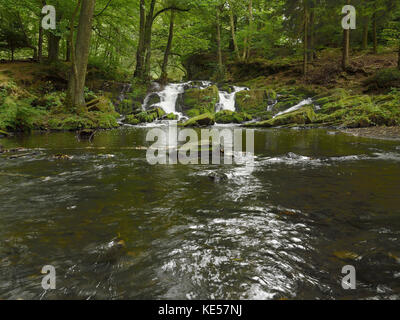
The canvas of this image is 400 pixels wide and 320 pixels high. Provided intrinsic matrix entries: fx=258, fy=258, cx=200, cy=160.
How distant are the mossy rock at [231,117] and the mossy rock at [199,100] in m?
1.91

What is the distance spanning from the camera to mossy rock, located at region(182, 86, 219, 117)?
1730cm

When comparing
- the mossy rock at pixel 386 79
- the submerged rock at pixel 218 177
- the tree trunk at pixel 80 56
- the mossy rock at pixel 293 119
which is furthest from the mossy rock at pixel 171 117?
the submerged rock at pixel 218 177

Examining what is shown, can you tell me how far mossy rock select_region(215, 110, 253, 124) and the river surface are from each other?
10.9 metres

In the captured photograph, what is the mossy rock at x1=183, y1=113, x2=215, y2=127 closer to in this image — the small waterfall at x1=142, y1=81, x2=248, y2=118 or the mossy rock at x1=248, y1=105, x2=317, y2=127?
the mossy rock at x1=248, y1=105, x2=317, y2=127

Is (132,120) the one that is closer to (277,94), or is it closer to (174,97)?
(174,97)

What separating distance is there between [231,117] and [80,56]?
329 inches

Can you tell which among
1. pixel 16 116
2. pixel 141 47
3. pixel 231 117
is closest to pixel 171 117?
pixel 231 117

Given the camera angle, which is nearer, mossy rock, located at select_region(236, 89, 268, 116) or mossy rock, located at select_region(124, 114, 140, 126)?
mossy rock, located at select_region(124, 114, 140, 126)

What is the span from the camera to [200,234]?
2293 millimetres

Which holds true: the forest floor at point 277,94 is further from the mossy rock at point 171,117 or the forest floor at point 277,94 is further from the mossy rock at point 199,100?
the mossy rock at point 199,100

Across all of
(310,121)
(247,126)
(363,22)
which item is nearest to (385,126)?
(310,121)

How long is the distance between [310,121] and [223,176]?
10922mm

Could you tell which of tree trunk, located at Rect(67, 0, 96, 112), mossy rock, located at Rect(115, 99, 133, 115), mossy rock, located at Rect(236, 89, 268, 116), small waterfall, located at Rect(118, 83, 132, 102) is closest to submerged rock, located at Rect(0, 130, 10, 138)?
tree trunk, located at Rect(67, 0, 96, 112)
